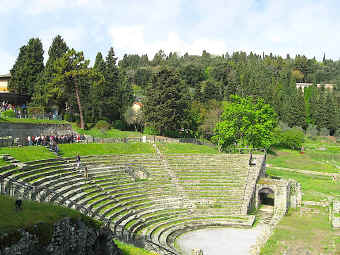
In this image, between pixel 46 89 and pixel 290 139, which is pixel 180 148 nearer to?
pixel 46 89

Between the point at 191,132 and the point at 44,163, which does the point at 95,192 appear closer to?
the point at 44,163

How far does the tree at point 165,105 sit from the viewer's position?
174 ft

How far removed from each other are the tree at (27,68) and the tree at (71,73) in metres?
8.62

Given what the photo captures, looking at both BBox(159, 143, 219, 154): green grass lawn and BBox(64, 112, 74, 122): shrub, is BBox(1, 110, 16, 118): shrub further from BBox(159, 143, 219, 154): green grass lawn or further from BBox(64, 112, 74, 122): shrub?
BBox(159, 143, 219, 154): green grass lawn

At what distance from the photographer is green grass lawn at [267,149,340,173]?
56.2 meters

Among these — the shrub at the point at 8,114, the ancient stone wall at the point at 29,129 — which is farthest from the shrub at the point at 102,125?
the shrub at the point at 8,114

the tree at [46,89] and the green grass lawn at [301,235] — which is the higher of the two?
the tree at [46,89]

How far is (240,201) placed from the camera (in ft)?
102

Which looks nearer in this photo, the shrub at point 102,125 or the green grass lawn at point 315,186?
the green grass lawn at point 315,186

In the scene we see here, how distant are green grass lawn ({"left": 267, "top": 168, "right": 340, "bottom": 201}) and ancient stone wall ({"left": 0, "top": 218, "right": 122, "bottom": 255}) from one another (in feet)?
84.5

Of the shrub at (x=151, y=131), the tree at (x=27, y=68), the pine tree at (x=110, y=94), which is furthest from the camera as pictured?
the pine tree at (x=110, y=94)

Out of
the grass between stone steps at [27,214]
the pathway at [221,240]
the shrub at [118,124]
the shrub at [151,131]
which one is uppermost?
the shrub at [118,124]

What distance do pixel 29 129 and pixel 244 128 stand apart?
1123 inches

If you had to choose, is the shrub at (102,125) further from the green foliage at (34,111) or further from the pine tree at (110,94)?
the green foliage at (34,111)
